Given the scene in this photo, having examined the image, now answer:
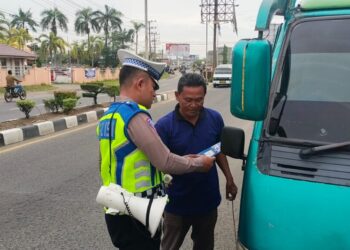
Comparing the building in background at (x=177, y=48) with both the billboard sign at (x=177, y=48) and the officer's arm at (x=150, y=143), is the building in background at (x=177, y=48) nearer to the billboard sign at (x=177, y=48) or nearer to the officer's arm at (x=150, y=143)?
the billboard sign at (x=177, y=48)

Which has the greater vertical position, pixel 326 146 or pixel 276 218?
pixel 326 146

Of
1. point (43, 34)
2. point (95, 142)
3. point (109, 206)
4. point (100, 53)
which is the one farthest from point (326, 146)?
point (100, 53)

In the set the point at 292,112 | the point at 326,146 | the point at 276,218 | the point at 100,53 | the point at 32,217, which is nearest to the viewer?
the point at 276,218

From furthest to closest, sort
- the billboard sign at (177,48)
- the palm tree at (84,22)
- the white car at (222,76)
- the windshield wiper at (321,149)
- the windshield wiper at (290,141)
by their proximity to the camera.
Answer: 1. the billboard sign at (177,48)
2. the palm tree at (84,22)
3. the white car at (222,76)
4. the windshield wiper at (290,141)
5. the windshield wiper at (321,149)

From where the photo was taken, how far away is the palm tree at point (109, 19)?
65537mm

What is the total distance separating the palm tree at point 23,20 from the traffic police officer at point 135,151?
69423mm

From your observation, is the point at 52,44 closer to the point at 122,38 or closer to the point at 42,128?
the point at 122,38

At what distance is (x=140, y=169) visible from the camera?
7.39 ft

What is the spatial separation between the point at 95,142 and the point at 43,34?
5436 cm

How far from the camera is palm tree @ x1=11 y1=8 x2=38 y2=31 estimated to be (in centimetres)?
6738

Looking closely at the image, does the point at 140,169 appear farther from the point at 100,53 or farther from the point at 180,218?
the point at 100,53

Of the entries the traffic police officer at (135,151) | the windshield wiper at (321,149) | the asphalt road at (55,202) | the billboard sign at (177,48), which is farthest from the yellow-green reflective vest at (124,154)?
the billboard sign at (177,48)

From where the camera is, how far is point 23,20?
67375 millimetres

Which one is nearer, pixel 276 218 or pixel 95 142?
pixel 276 218
